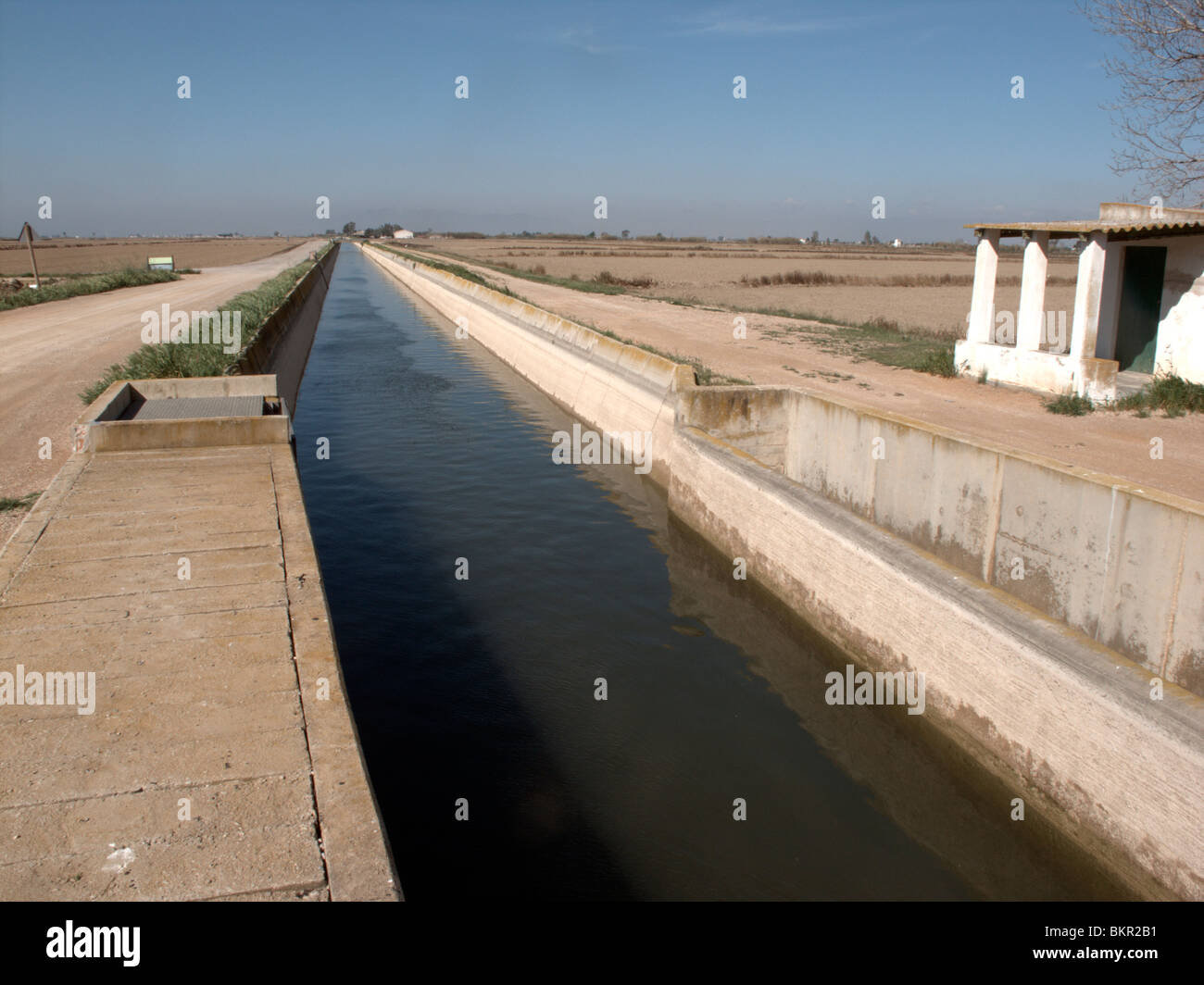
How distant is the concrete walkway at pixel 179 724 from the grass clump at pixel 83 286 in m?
28.0

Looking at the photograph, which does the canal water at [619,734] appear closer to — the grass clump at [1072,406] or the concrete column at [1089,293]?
the grass clump at [1072,406]

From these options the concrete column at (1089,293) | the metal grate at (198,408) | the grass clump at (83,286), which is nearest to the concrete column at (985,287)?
the concrete column at (1089,293)

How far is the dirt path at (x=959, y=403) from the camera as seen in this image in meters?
10.3

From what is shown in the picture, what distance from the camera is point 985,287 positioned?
1631 centimetres

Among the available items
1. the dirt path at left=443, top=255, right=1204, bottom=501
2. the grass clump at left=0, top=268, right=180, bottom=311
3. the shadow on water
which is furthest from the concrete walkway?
the grass clump at left=0, top=268, right=180, bottom=311

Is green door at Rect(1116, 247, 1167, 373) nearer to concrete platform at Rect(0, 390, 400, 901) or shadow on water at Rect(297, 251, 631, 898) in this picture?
shadow on water at Rect(297, 251, 631, 898)

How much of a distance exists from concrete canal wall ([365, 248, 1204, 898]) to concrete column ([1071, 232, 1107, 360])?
5388mm

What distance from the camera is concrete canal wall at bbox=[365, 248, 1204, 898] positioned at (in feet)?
16.3

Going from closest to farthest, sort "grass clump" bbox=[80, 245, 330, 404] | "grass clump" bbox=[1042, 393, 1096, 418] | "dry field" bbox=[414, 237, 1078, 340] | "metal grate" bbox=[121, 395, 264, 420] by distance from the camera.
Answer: "metal grate" bbox=[121, 395, 264, 420] → "grass clump" bbox=[80, 245, 330, 404] → "grass clump" bbox=[1042, 393, 1096, 418] → "dry field" bbox=[414, 237, 1078, 340]

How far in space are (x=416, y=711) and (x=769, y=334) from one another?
61.8ft

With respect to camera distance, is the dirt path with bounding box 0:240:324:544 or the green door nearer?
the dirt path with bounding box 0:240:324:544

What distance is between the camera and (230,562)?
20.3 ft

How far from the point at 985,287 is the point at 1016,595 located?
419 inches

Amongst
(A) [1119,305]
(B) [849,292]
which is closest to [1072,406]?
(A) [1119,305]
